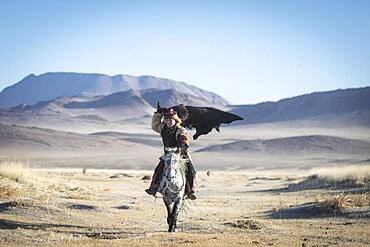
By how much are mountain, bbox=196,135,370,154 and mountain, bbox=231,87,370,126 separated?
1298 inches

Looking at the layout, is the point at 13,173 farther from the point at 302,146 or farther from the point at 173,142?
the point at 302,146

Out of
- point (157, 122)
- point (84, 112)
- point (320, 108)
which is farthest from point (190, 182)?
point (84, 112)

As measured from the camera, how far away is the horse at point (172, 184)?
11.4m

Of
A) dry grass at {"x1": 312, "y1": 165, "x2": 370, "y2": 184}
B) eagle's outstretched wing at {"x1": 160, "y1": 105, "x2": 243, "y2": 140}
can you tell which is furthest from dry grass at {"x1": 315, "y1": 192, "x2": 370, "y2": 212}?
dry grass at {"x1": 312, "y1": 165, "x2": 370, "y2": 184}

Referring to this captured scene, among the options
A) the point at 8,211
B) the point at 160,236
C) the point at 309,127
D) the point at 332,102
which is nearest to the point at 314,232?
the point at 160,236

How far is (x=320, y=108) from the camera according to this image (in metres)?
137

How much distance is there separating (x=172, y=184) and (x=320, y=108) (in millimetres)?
129510

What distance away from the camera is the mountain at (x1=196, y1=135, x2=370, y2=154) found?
80500mm

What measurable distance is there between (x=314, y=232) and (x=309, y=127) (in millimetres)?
110779

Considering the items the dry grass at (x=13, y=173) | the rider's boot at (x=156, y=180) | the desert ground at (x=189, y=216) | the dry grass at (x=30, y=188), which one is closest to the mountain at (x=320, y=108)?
the desert ground at (x=189, y=216)

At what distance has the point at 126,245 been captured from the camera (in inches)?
382

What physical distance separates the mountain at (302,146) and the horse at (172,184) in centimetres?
7029

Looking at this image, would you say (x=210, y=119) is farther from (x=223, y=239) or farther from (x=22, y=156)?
(x=22, y=156)

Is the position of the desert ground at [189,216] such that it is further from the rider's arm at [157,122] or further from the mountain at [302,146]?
the mountain at [302,146]
